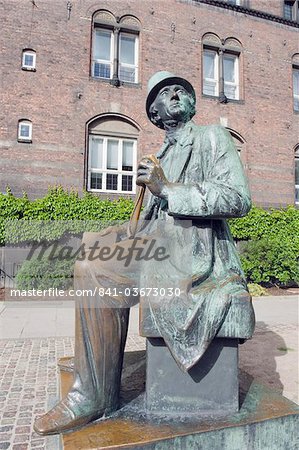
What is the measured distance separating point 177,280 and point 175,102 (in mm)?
1153

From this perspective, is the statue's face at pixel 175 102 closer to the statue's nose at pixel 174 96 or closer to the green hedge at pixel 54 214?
the statue's nose at pixel 174 96

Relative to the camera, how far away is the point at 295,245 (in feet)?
43.1

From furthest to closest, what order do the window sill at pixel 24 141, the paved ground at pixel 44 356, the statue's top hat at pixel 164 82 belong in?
the window sill at pixel 24 141, the paved ground at pixel 44 356, the statue's top hat at pixel 164 82

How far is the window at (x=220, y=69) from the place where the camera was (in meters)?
14.7

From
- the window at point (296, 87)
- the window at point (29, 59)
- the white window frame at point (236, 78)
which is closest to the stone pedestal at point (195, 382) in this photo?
the window at point (29, 59)

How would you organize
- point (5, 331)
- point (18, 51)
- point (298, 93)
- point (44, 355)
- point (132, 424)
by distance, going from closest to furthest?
point (132, 424) → point (44, 355) → point (5, 331) → point (18, 51) → point (298, 93)

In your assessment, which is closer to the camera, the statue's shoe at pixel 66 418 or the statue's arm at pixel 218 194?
the statue's shoe at pixel 66 418

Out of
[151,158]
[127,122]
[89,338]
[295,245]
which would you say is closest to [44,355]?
[89,338]

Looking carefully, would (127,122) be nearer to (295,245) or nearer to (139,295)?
(295,245)

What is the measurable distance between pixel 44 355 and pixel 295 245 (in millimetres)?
10975

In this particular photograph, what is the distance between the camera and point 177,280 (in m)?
1.96

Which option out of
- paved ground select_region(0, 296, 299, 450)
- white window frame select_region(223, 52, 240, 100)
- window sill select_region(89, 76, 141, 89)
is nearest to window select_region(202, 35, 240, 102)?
white window frame select_region(223, 52, 240, 100)

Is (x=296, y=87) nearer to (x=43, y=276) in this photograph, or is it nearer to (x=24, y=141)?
(x=24, y=141)

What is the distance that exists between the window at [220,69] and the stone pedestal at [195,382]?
1404cm
